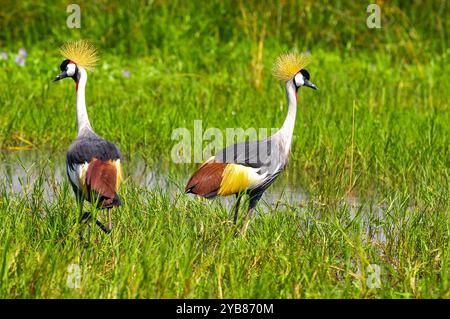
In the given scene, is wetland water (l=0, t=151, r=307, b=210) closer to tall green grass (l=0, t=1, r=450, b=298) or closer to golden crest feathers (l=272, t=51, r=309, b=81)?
tall green grass (l=0, t=1, r=450, b=298)

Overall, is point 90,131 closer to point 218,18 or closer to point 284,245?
point 284,245

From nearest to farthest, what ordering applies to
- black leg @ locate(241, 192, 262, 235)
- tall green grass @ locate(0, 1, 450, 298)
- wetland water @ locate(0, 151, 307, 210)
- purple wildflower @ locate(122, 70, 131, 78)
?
tall green grass @ locate(0, 1, 450, 298) < black leg @ locate(241, 192, 262, 235) < wetland water @ locate(0, 151, 307, 210) < purple wildflower @ locate(122, 70, 131, 78)

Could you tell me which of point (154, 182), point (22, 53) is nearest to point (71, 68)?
point (154, 182)

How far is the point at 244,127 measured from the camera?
7.80 m

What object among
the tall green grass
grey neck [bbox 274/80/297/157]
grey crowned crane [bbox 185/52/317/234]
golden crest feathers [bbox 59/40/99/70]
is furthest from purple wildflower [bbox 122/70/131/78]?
grey neck [bbox 274/80/297/157]

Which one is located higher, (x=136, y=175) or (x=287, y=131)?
(x=287, y=131)

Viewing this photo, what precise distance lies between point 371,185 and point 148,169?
153 centimetres

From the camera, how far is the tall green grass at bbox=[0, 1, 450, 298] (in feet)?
15.1

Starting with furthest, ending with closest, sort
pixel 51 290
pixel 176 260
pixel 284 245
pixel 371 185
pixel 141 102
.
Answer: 1. pixel 141 102
2. pixel 371 185
3. pixel 284 245
4. pixel 176 260
5. pixel 51 290

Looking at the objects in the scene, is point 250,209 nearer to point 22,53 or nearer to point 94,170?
point 94,170

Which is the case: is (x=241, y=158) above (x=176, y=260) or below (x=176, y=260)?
above

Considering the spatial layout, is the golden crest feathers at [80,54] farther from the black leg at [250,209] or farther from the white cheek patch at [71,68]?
the black leg at [250,209]

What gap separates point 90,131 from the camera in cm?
572

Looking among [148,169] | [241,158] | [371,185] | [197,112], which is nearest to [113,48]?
[197,112]
